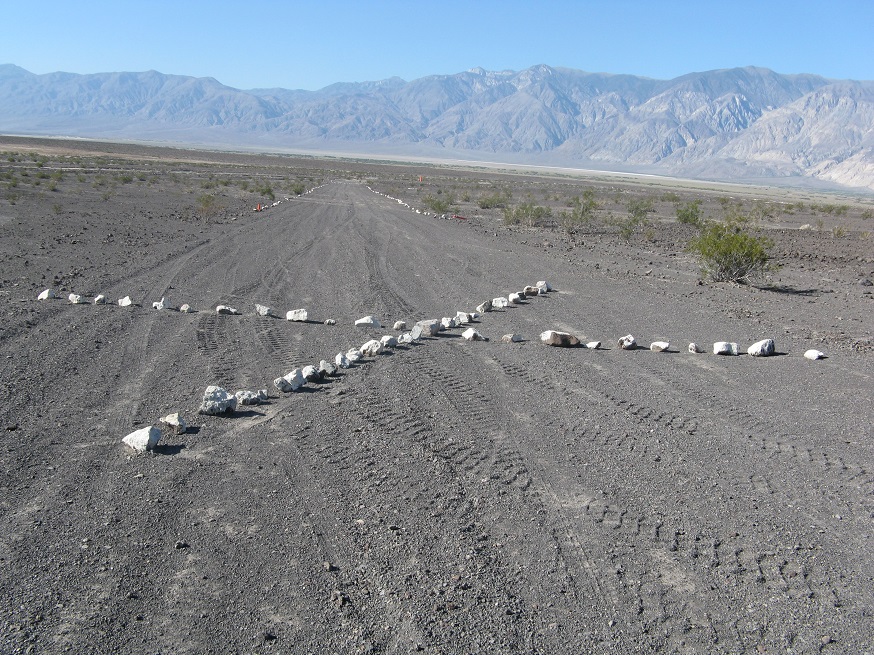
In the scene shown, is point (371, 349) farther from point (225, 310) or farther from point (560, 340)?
point (225, 310)

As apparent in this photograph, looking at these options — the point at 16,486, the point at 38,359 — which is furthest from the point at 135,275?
the point at 16,486

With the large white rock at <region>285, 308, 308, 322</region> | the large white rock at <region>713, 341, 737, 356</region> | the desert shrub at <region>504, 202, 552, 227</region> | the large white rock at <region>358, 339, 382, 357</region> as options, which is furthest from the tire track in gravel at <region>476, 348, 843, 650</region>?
the desert shrub at <region>504, 202, 552, 227</region>

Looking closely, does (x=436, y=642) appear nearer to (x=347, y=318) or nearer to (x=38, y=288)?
(x=347, y=318)

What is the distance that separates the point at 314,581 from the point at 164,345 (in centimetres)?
620

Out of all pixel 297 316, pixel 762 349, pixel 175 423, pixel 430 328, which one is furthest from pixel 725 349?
pixel 175 423

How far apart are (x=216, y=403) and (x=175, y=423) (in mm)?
555

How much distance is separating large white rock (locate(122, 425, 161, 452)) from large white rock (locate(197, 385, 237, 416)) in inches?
32.8

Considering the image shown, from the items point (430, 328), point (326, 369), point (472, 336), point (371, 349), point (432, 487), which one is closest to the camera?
point (432, 487)

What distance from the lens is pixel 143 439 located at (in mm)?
6266

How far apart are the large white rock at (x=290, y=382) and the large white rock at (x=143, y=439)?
1.79m

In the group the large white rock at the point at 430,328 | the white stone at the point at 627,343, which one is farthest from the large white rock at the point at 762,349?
the large white rock at the point at 430,328

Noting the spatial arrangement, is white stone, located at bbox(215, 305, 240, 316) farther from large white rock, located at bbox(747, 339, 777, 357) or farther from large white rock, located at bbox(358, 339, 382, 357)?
large white rock, located at bbox(747, 339, 777, 357)

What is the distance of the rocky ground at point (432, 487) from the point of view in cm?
421

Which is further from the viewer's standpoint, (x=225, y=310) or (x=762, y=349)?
(x=225, y=310)
